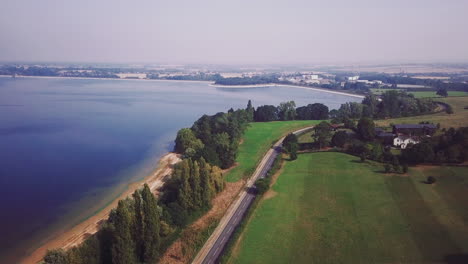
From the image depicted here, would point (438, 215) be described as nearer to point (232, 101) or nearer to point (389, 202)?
point (389, 202)

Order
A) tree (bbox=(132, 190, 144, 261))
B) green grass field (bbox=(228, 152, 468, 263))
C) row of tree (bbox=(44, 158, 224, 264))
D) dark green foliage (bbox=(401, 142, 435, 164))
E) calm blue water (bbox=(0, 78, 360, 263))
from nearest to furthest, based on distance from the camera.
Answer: row of tree (bbox=(44, 158, 224, 264)) < green grass field (bbox=(228, 152, 468, 263)) < tree (bbox=(132, 190, 144, 261)) < calm blue water (bbox=(0, 78, 360, 263)) < dark green foliage (bbox=(401, 142, 435, 164))

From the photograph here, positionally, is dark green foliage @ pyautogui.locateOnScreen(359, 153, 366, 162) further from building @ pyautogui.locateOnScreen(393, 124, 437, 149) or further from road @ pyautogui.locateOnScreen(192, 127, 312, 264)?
road @ pyautogui.locateOnScreen(192, 127, 312, 264)

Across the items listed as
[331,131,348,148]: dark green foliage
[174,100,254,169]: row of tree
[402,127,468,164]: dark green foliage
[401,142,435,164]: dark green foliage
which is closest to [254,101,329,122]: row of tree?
[174,100,254,169]: row of tree

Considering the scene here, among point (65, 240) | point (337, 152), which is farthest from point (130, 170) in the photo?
point (337, 152)

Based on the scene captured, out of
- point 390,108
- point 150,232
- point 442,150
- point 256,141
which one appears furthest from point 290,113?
point 150,232

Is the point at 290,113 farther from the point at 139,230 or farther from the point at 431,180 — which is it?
the point at 139,230
